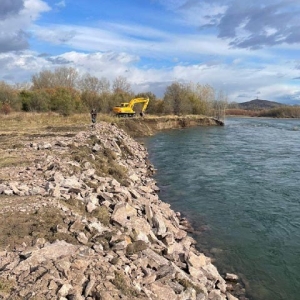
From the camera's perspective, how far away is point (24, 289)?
17.3 feet

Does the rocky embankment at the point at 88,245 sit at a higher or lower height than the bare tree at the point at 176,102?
lower

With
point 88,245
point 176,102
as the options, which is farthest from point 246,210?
point 176,102

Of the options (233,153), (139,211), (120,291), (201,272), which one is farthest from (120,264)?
(233,153)

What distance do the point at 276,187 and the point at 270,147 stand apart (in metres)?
17.2

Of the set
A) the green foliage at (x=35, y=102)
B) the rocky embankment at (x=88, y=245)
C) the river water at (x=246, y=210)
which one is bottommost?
Result: the river water at (x=246, y=210)

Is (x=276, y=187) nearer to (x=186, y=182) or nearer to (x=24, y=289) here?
(x=186, y=182)

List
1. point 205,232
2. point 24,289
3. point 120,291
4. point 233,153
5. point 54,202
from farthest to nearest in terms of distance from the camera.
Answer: point 233,153, point 205,232, point 54,202, point 120,291, point 24,289

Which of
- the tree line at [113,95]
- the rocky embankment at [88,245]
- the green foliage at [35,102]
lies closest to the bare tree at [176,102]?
the tree line at [113,95]

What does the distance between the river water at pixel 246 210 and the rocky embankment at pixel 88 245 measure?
0.97 meters

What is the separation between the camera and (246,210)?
14.9m

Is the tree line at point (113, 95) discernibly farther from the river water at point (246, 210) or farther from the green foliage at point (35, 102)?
the river water at point (246, 210)

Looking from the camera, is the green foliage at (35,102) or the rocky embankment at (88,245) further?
the green foliage at (35,102)

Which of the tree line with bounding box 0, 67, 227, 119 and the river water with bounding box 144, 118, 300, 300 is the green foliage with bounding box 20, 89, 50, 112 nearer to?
the tree line with bounding box 0, 67, 227, 119

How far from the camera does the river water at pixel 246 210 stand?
9.81m
